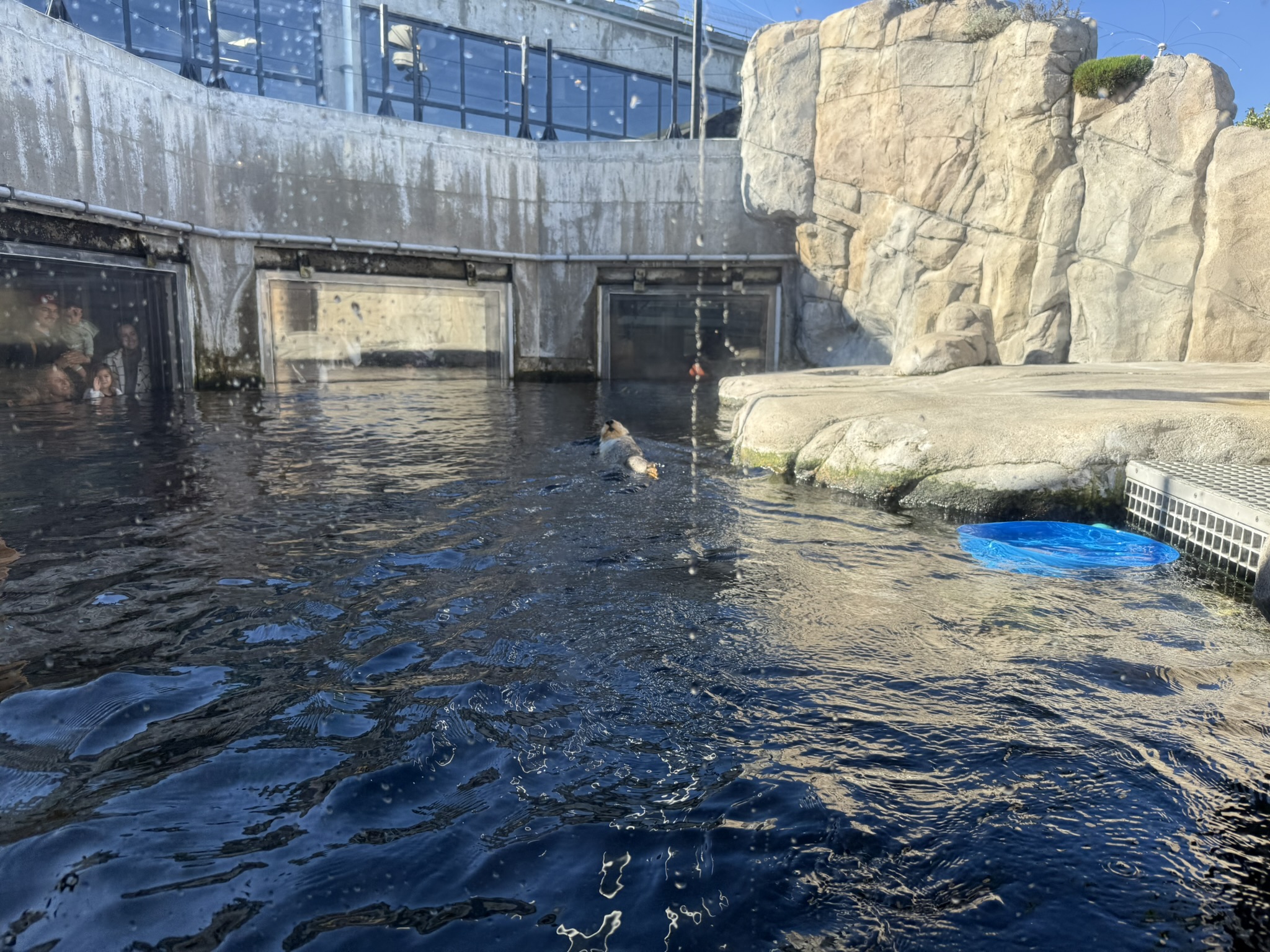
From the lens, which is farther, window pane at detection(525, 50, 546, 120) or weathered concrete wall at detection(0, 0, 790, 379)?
window pane at detection(525, 50, 546, 120)

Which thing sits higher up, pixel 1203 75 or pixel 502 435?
pixel 1203 75

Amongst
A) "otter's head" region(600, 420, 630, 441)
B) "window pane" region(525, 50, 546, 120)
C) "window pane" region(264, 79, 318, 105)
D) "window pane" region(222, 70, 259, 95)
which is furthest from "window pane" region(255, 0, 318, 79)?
"otter's head" region(600, 420, 630, 441)

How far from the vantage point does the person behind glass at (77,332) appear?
485 inches

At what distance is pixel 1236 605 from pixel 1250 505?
0.50m

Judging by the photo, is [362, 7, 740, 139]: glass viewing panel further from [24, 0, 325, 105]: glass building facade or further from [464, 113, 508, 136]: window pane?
[24, 0, 325, 105]: glass building facade

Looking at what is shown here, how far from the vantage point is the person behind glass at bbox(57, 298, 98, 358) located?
12328mm

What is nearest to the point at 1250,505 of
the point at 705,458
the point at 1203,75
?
the point at 705,458

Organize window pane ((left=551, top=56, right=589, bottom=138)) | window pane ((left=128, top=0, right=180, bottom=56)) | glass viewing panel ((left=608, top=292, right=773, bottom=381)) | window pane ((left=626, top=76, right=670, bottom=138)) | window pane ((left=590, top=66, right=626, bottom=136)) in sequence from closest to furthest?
window pane ((left=128, top=0, right=180, bottom=56)) → glass viewing panel ((left=608, top=292, right=773, bottom=381)) → window pane ((left=551, top=56, right=589, bottom=138)) → window pane ((left=590, top=66, right=626, bottom=136)) → window pane ((left=626, top=76, right=670, bottom=138))

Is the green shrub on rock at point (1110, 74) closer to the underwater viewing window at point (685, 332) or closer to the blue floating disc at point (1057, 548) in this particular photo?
the underwater viewing window at point (685, 332)

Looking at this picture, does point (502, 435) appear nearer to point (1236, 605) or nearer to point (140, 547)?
point (140, 547)

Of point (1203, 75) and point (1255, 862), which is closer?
point (1255, 862)

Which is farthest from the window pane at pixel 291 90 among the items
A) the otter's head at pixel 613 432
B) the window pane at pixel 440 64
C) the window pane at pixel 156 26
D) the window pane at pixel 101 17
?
Answer: the otter's head at pixel 613 432

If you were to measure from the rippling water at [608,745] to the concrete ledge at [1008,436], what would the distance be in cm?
108

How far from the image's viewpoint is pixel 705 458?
7.58 metres
